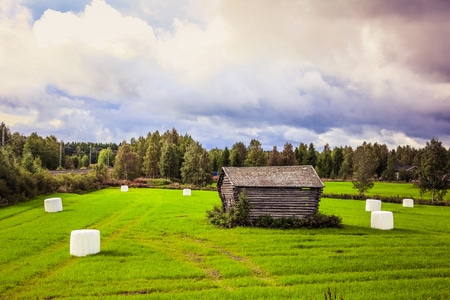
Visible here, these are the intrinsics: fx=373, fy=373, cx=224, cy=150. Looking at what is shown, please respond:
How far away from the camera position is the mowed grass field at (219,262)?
601 inches

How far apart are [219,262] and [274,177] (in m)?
14.9

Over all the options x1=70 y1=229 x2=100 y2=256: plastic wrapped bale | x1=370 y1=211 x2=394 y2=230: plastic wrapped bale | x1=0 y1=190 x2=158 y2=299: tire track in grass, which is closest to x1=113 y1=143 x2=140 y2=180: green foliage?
x1=0 y1=190 x2=158 y2=299: tire track in grass

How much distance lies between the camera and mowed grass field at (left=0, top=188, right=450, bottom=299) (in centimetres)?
1527

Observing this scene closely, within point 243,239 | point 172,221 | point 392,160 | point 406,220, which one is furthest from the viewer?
point 392,160

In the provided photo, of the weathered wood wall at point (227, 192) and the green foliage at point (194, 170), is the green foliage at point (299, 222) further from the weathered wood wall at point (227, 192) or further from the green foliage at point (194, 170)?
the green foliage at point (194, 170)

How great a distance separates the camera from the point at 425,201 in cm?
5762

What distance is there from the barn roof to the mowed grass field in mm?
4538

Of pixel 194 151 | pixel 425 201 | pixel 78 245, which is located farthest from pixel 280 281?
pixel 194 151

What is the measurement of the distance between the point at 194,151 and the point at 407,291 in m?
77.5

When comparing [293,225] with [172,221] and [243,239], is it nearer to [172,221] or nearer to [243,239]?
[243,239]

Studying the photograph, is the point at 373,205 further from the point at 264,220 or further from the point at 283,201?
the point at 264,220

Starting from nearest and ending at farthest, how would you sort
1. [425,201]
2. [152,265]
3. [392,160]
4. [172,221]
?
[152,265] < [172,221] < [425,201] < [392,160]

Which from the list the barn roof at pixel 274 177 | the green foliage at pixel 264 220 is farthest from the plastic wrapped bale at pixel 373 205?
the green foliage at pixel 264 220

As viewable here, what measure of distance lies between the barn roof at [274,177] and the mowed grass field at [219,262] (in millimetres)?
4538
